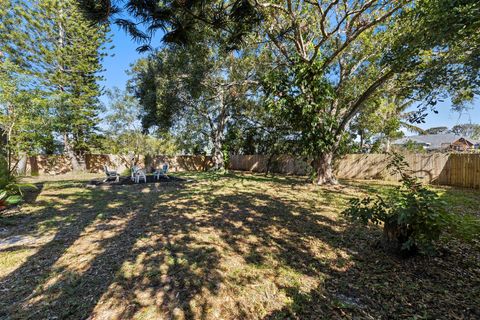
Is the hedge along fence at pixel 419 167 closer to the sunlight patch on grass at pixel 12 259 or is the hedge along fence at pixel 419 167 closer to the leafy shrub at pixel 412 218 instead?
the leafy shrub at pixel 412 218

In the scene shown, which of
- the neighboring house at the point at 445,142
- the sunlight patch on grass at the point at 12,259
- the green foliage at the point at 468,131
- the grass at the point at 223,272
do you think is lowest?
the sunlight patch on grass at the point at 12,259

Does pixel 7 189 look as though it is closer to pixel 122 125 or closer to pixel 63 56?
pixel 63 56

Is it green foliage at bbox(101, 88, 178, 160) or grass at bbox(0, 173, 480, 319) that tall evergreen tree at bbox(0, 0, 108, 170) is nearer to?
green foliage at bbox(101, 88, 178, 160)

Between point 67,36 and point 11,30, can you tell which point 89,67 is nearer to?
point 67,36

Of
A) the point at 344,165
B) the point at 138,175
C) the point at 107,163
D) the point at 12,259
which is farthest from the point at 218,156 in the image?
the point at 12,259

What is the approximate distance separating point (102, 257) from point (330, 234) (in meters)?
3.19

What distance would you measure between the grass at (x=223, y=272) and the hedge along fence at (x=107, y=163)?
43.2 feet

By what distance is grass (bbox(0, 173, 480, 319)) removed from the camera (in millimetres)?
1805

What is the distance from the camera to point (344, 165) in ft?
38.3

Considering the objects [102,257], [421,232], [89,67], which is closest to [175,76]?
[89,67]

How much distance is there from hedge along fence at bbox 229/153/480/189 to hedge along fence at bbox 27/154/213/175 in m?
7.71

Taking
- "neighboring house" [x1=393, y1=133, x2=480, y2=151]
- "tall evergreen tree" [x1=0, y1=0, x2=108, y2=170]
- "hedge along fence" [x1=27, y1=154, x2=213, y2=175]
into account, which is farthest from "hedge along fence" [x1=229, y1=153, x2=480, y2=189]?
"neighboring house" [x1=393, y1=133, x2=480, y2=151]

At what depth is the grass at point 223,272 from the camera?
71.1 inches

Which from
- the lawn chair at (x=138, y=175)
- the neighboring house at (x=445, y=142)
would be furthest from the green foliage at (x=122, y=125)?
the neighboring house at (x=445, y=142)
